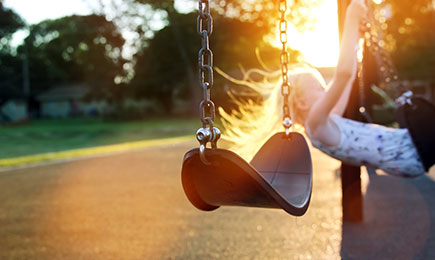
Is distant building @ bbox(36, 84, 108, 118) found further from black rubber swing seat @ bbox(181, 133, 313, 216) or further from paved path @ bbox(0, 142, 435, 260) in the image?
black rubber swing seat @ bbox(181, 133, 313, 216)

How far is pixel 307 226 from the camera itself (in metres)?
3.92

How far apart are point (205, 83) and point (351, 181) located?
2.38 m

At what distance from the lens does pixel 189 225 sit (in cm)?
413

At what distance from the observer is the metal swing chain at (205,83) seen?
1558 millimetres

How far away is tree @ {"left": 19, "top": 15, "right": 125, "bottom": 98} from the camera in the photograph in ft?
126

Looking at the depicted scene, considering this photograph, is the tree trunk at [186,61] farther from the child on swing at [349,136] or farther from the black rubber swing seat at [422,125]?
the black rubber swing seat at [422,125]

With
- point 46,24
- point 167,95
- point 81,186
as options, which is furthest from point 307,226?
point 46,24

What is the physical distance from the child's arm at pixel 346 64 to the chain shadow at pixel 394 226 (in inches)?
39.7

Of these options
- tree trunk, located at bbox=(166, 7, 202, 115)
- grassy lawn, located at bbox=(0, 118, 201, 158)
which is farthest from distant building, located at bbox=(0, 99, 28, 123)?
tree trunk, located at bbox=(166, 7, 202, 115)

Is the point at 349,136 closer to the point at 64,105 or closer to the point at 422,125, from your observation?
the point at 422,125

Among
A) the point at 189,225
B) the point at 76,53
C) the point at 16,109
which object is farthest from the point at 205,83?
the point at 16,109

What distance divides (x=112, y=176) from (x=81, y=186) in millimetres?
869

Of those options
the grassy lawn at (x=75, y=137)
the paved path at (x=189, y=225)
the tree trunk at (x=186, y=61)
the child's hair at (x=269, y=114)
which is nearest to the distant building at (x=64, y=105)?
the grassy lawn at (x=75, y=137)

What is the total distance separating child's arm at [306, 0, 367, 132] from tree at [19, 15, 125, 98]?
119ft
